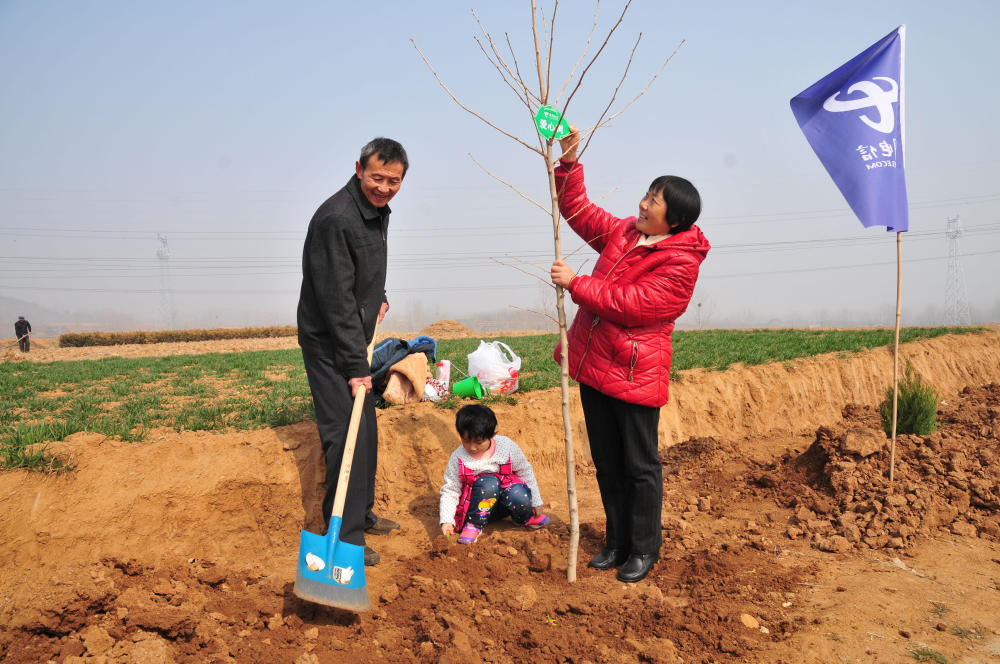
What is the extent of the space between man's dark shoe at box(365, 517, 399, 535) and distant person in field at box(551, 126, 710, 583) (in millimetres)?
1495

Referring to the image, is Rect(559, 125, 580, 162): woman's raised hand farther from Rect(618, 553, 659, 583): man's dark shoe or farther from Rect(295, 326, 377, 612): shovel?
Rect(618, 553, 659, 583): man's dark shoe

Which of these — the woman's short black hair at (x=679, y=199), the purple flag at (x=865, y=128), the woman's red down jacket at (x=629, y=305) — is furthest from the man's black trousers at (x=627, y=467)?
the purple flag at (x=865, y=128)

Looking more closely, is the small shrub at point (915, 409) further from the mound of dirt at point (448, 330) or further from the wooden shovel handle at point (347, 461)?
the mound of dirt at point (448, 330)

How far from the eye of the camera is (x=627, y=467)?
3.31 metres

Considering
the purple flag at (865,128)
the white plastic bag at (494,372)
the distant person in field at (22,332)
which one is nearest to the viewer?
the purple flag at (865,128)

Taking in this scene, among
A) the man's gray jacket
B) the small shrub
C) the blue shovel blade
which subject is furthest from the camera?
the small shrub

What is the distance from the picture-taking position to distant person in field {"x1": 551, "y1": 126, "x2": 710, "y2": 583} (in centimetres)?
303

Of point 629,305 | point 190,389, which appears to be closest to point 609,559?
point 629,305

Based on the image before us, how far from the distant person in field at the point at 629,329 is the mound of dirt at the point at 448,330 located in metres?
21.0

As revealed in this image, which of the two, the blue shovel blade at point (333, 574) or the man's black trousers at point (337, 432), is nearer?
the blue shovel blade at point (333, 574)

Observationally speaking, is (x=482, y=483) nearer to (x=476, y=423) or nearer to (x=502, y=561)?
(x=476, y=423)

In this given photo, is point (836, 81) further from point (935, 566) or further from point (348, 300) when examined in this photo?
point (348, 300)

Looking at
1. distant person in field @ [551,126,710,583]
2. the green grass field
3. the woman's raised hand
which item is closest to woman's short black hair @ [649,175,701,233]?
distant person in field @ [551,126,710,583]

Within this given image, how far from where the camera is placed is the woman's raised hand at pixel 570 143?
3.16 m
